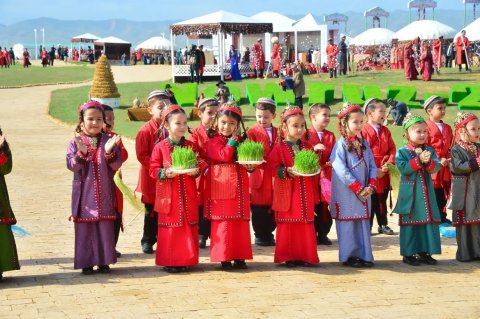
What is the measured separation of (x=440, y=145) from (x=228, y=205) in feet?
11.0

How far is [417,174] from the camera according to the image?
8.52 metres

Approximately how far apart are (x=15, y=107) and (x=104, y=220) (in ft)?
83.9

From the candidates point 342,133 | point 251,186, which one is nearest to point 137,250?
point 251,186

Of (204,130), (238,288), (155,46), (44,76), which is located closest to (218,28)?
(44,76)

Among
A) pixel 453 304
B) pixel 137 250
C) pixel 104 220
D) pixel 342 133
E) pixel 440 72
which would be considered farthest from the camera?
pixel 440 72

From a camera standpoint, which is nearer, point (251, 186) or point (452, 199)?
point (452, 199)

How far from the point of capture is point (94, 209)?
7.82 m

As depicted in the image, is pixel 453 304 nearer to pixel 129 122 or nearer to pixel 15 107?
pixel 129 122

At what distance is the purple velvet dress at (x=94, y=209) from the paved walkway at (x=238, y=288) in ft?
0.71

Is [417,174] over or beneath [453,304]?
over

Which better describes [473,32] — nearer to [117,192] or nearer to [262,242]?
[262,242]

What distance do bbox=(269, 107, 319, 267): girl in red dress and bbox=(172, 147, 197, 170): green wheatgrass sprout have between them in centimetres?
96

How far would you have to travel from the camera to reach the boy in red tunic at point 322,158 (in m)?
9.25

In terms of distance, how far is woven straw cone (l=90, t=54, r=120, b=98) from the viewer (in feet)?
89.6
